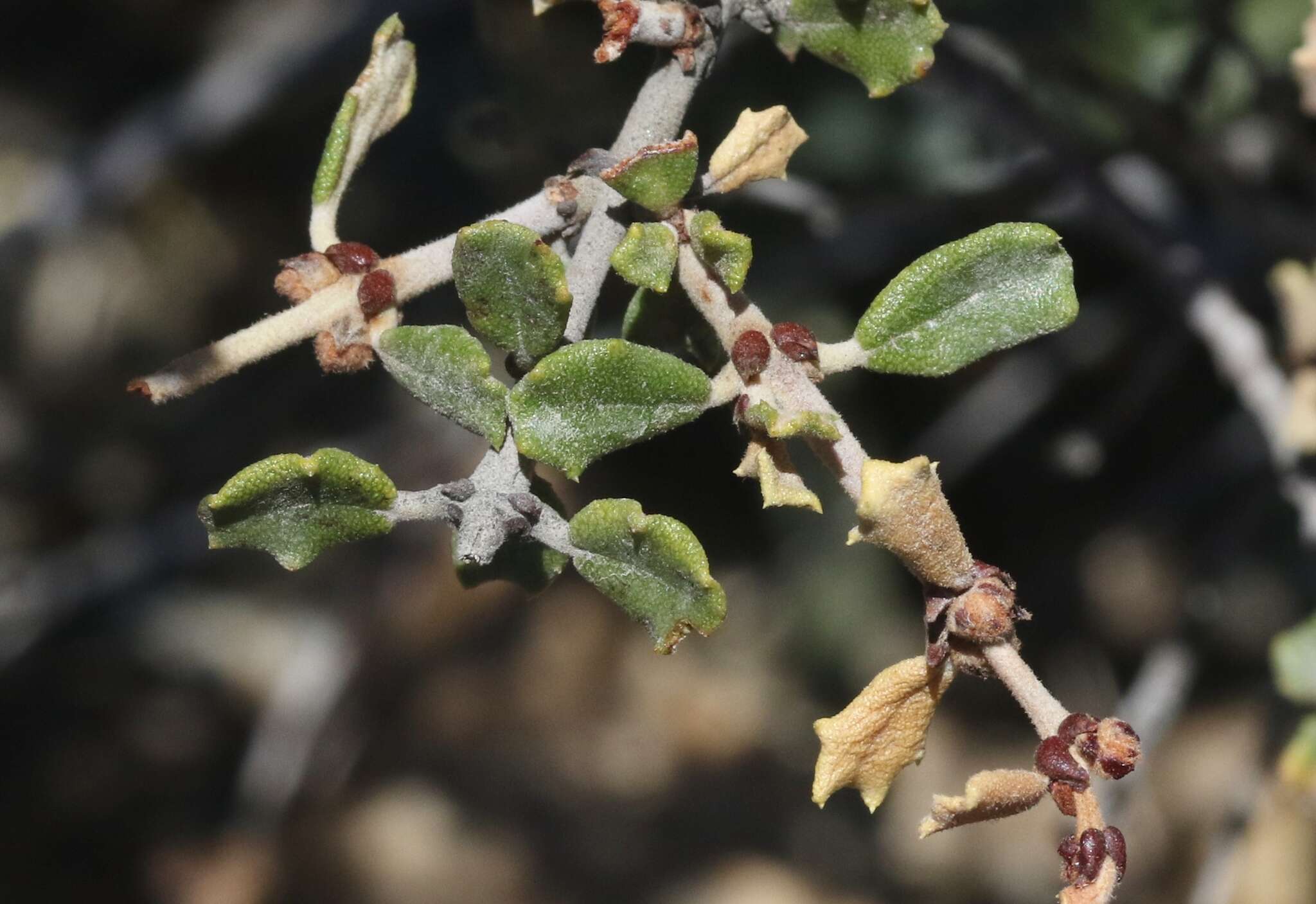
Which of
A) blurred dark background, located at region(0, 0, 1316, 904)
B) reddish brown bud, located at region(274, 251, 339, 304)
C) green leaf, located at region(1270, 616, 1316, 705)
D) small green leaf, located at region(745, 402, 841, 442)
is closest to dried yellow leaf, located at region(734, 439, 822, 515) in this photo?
small green leaf, located at region(745, 402, 841, 442)

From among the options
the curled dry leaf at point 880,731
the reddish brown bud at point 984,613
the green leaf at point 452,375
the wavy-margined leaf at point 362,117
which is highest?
the wavy-margined leaf at point 362,117

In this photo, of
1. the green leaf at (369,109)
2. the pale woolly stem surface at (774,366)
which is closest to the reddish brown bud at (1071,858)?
the pale woolly stem surface at (774,366)

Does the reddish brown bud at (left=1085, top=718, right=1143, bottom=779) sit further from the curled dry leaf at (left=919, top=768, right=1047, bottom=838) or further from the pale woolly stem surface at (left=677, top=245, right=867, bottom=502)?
the pale woolly stem surface at (left=677, top=245, right=867, bottom=502)

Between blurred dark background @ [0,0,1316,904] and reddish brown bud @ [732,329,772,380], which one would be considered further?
blurred dark background @ [0,0,1316,904]

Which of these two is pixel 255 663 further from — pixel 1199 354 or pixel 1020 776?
pixel 1020 776

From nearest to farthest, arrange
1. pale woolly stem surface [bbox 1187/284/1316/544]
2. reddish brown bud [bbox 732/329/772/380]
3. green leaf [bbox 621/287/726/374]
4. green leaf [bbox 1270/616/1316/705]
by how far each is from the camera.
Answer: reddish brown bud [bbox 732/329/772/380]
green leaf [bbox 621/287/726/374]
green leaf [bbox 1270/616/1316/705]
pale woolly stem surface [bbox 1187/284/1316/544]

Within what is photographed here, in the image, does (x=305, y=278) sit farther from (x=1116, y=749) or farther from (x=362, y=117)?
(x=1116, y=749)

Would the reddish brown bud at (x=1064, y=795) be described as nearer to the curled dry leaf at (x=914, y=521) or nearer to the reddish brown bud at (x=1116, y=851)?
the reddish brown bud at (x=1116, y=851)
